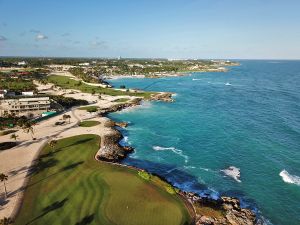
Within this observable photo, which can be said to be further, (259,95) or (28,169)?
(259,95)

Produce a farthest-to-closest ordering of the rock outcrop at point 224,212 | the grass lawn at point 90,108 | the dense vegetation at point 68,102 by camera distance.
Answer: the dense vegetation at point 68,102 < the grass lawn at point 90,108 < the rock outcrop at point 224,212

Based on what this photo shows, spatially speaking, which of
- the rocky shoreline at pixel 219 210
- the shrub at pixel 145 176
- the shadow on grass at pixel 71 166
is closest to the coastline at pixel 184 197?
the rocky shoreline at pixel 219 210

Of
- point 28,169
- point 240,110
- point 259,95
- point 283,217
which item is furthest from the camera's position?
point 259,95

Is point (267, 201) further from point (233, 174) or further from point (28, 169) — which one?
point (28, 169)

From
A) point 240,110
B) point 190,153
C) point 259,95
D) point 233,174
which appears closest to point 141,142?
point 190,153

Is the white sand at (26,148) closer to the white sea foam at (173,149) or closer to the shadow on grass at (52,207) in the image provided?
the shadow on grass at (52,207)

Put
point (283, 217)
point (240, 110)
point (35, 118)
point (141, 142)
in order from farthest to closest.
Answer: point (240, 110) → point (35, 118) → point (141, 142) → point (283, 217)

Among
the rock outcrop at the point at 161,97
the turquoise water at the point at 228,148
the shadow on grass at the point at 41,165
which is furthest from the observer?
the rock outcrop at the point at 161,97
